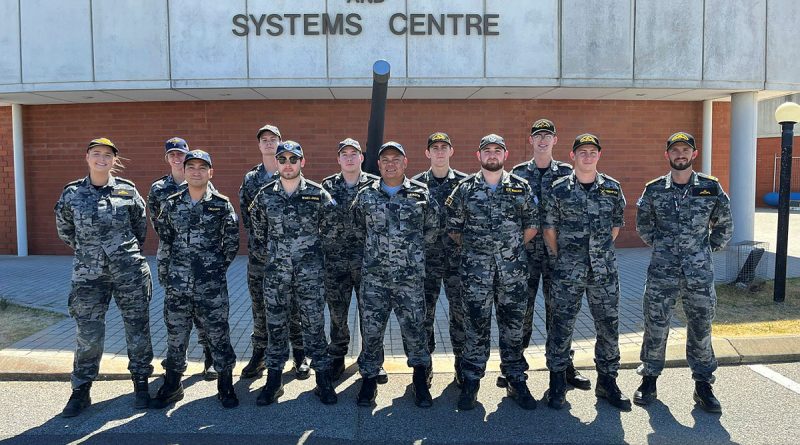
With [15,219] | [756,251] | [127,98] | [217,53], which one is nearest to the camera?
[756,251]

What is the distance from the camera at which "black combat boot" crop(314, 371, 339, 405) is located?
154 inches

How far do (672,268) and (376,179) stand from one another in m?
2.36

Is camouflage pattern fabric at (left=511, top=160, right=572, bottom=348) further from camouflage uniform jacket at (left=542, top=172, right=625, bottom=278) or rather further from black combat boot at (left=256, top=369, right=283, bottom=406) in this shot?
black combat boot at (left=256, top=369, right=283, bottom=406)

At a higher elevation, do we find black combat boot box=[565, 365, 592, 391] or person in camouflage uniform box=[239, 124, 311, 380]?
person in camouflage uniform box=[239, 124, 311, 380]

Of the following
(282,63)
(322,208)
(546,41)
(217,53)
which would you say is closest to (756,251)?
(546,41)

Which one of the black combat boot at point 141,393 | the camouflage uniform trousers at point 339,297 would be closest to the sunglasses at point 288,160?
the camouflage uniform trousers at point 339,297

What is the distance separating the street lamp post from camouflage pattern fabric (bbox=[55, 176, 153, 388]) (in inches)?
279

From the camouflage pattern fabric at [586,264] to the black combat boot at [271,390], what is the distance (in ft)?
6.84

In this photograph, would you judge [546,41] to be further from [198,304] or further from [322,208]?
[198,304]

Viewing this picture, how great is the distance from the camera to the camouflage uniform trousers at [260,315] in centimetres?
446

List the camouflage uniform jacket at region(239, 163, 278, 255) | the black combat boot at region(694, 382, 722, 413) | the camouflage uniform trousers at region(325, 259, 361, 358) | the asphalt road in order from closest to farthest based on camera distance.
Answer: the asphalt road → the black combat boot at region(694, 382, 722, 413) → the camouflage uniform trousers at region(325, 259, 361, 358) → the camouflage uniform jacket at region(239, 163, 278, 255)

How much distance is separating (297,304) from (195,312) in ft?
2.57

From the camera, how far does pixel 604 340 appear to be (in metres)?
3.92

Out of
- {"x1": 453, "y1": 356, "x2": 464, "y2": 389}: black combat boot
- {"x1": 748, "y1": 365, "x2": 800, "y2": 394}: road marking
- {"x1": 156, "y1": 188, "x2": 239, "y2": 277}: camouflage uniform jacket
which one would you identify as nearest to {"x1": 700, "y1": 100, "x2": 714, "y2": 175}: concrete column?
{"x1": 748, "y1": 365, "x2": 800, "y2": 394}: road marking
